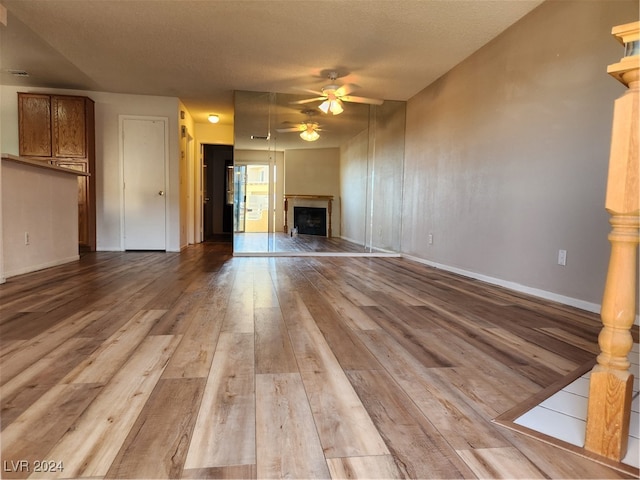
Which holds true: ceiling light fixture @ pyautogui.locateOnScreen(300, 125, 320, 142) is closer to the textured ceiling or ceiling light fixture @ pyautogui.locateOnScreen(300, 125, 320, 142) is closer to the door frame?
the textured ceiling

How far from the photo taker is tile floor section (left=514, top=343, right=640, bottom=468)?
39.1 inches

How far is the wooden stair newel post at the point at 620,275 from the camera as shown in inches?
34.4

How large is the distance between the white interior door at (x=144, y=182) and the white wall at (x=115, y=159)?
0.10 m

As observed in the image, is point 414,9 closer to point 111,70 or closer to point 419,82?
point 419,82

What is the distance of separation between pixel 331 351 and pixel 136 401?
789 millimetres

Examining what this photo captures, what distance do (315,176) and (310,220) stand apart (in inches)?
34.5

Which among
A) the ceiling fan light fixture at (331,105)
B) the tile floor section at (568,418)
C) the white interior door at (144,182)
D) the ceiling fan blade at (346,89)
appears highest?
the ceiling fan blade at (346,89)

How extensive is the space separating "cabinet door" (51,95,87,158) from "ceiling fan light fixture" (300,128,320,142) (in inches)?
124

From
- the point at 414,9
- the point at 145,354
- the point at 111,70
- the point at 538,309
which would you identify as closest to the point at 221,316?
the point at 145,354

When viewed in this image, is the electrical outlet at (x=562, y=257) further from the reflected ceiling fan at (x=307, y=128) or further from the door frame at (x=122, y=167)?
the door frame at (x=122, y=167)

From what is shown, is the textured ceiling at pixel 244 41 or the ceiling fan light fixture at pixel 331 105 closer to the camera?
the textured ceiling at pixel 244 41

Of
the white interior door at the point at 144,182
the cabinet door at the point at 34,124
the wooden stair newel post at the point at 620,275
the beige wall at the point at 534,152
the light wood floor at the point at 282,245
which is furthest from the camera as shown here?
the white interior door at the point at 144,182

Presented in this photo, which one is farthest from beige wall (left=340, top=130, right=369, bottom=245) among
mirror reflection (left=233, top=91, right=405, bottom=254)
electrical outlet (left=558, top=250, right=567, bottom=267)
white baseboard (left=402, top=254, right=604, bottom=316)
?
electrical outlet (left=558, top=250, right=567, bottom=267)

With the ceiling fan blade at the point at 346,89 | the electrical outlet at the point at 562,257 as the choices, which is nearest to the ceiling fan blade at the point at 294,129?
the ceiling fan blade at the point at 346,89
